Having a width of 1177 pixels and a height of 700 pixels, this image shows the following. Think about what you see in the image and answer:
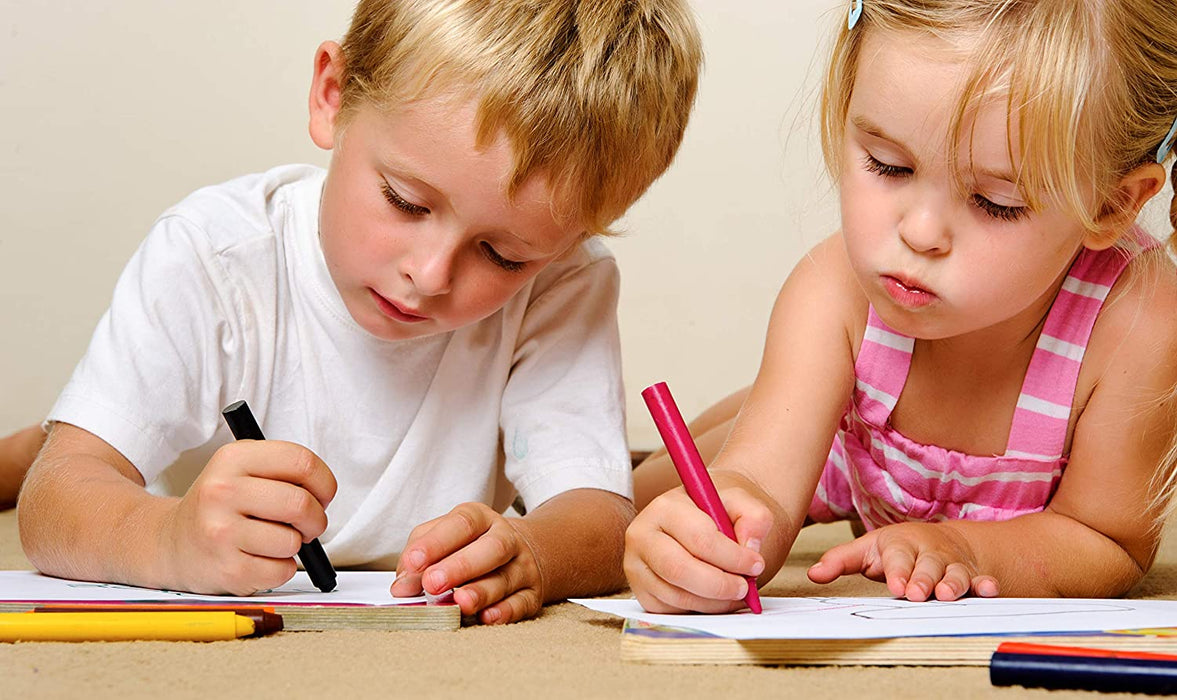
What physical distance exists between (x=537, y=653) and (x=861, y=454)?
0.46 metres

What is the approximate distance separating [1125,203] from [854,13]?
0.21 meters

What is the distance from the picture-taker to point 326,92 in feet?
3.15

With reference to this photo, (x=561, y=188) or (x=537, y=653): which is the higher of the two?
(x=561, y=188)

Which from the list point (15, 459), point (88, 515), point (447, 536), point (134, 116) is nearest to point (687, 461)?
point (447, 536)

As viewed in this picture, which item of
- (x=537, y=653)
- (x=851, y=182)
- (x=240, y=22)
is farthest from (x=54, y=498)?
(x=240, y=22)

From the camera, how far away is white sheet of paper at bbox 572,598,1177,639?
617 millimetres

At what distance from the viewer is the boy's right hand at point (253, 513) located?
27.9 inches

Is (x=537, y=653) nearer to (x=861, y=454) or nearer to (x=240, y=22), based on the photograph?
(x=861, y=454)

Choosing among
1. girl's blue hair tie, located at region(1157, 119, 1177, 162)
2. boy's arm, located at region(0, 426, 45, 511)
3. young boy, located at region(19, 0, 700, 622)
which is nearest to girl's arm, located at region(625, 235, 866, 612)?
young boy, located at region(19, 0, 700, 622)

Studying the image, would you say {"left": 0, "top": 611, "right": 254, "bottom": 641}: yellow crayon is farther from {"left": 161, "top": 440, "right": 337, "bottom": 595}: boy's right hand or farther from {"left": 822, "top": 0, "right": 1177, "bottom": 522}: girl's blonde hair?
{"left": 822, "top": 0, "right": 1177, "bottom": 522}: girl's blonde hair

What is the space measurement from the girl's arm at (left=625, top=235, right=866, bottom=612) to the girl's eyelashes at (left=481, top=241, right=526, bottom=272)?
18cm

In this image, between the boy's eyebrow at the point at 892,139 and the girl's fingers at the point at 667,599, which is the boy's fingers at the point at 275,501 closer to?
the girl's fingers at the point at 667,599

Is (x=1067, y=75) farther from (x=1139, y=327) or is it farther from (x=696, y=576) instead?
(x=696, y=576)

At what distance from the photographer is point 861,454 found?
3.39ft
